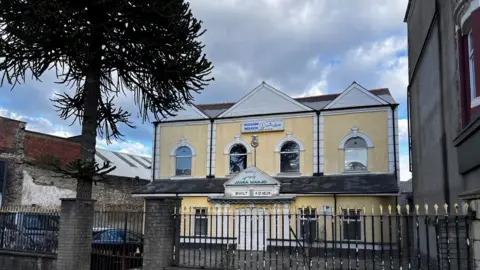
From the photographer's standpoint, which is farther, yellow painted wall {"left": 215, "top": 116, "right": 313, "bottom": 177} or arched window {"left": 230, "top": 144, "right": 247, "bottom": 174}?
arched window {"left": 230, "top": 144, "right": 247, "bottom": 174}

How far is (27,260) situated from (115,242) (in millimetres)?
2628

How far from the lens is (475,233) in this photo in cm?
666

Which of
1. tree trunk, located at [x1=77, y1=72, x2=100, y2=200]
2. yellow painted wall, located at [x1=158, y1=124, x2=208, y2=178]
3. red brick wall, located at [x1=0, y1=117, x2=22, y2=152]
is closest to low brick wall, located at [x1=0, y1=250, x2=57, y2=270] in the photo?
tree trunk, located at [x1=77, y1=72, x2=100, y2=200]

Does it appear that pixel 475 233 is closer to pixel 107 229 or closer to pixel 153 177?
pixel 107 229

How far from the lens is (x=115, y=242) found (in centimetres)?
1305

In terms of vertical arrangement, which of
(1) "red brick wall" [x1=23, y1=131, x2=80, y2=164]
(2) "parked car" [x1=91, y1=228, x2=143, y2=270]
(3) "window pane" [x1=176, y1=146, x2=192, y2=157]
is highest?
(1) "red brick wall" [x1=23, y1=131, x2=80, y2=164]

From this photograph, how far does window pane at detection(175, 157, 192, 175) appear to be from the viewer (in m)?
26.4

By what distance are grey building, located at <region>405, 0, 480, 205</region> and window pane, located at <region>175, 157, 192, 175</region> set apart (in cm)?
1298

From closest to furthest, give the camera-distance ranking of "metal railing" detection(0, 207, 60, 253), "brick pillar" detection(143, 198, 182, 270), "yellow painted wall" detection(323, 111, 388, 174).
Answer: "brick pillar" detection(143, 198, 182, 270) < "metal railing" detection(0, 207, 60, 253) < "yellow painted wall" detection(323, 111, 388, 174)

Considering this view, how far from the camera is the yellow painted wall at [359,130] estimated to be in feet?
73.3

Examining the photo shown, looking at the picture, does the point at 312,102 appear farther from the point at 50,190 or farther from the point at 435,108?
the point at 50,190

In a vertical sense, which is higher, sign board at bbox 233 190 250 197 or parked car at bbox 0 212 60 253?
sign board at bbox 233 190 250 197

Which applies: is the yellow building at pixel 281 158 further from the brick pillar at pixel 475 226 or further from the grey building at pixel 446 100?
the brick pillar at pixel 475 226

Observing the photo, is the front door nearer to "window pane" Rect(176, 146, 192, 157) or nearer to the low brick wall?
the low brick wall
